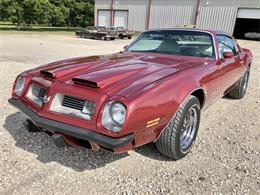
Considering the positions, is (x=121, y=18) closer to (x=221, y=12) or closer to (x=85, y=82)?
(x=221, y=12)

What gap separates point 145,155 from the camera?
331cm

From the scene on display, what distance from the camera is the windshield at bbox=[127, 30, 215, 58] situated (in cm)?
408

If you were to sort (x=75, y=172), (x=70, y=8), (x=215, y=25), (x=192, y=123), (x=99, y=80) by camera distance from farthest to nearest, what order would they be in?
(x=70, y=8) → (x=215, y=25) → (x=192, y=123) → (x=75, y=172) → (x=99, y=80)

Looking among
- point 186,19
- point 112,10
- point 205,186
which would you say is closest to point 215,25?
point 186,19

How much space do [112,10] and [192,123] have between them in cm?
3184

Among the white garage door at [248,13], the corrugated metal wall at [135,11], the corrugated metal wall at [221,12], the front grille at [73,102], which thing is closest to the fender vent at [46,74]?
the front grille at [73,102]

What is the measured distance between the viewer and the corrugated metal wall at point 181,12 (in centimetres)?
2614

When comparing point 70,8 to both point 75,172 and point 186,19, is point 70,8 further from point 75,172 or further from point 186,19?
point 75,172

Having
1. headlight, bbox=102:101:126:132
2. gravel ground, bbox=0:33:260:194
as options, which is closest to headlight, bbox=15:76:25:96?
gravel ground, bbox=0:33:260:194

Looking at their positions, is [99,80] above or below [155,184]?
above

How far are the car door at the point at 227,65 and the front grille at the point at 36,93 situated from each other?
8.35 feet

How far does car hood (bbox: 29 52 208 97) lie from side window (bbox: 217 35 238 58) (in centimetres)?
75

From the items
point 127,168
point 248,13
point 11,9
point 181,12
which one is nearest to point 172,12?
point 181,12

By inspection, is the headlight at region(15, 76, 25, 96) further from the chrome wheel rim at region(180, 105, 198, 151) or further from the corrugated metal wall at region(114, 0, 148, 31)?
the corrugated metal wall at region(114, 0, 148, 31)
